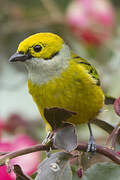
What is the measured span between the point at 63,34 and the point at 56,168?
2304mm

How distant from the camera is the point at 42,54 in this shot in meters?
1.86

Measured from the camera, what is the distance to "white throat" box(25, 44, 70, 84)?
1836 mm

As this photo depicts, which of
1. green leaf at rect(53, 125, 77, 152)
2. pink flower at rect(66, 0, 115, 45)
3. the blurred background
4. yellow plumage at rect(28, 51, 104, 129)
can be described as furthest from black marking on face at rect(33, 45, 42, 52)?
pink flower at rect(66, 0, 115, 45)

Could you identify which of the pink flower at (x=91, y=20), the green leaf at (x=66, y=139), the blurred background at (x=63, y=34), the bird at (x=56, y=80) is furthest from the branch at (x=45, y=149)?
the pink flower at (x=91, y=20)

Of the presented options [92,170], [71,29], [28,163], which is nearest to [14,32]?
[71,29]

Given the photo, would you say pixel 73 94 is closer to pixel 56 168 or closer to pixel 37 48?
pixel 37 48

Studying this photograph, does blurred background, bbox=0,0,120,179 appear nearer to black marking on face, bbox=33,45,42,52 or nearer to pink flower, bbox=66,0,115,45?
pink flower, bbox=66,0,115,45

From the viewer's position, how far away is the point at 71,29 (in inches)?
124

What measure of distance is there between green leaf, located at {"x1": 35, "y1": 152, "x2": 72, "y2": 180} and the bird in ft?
1.63

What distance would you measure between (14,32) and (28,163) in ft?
6.24

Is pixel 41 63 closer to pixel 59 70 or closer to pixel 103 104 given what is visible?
pixel 59 70

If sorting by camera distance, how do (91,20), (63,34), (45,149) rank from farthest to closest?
(63,34), (91,20), (45,149)

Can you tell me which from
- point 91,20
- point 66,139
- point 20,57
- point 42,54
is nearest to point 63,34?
point 91,20

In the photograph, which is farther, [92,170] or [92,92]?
[92,92]
